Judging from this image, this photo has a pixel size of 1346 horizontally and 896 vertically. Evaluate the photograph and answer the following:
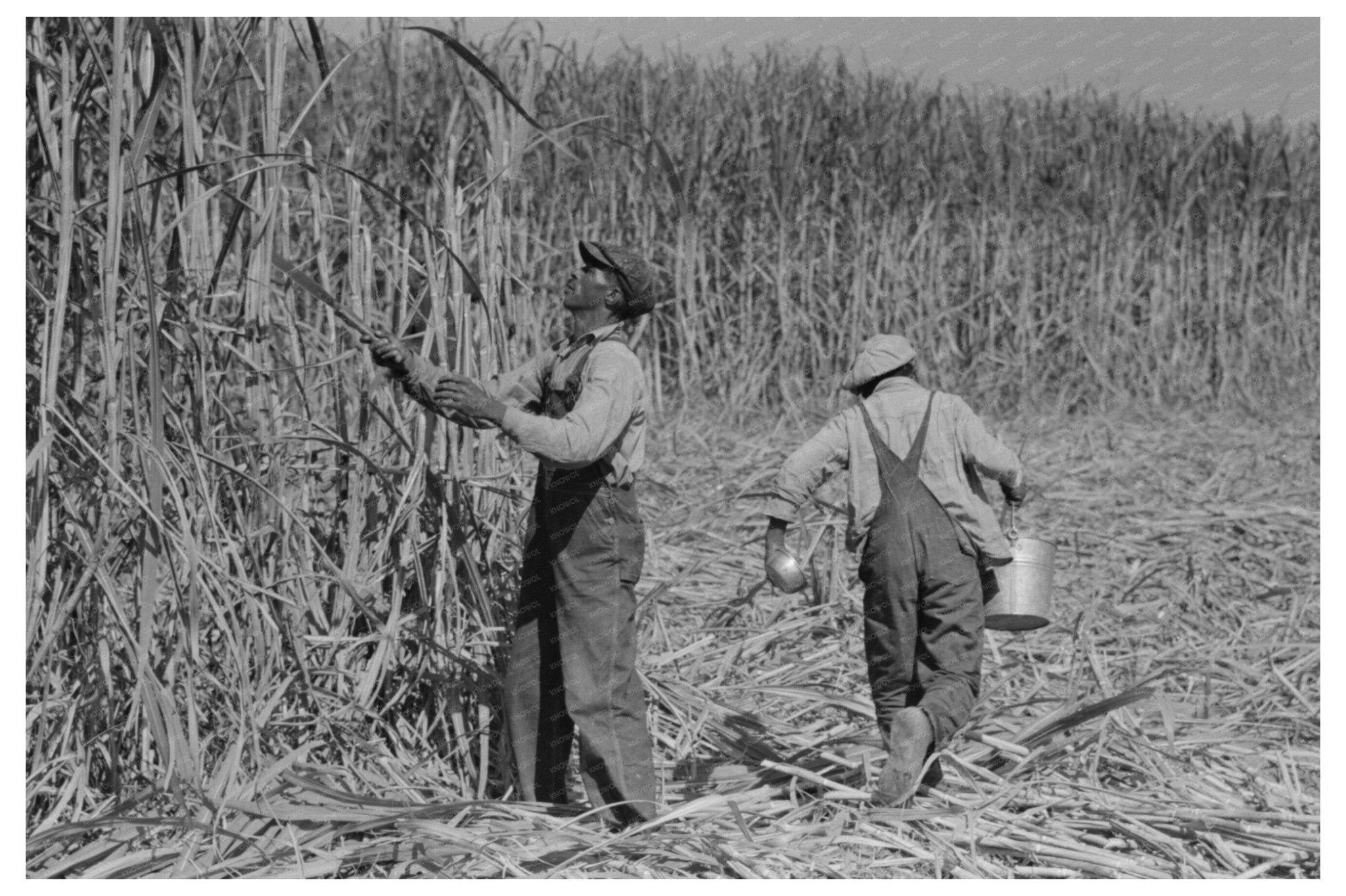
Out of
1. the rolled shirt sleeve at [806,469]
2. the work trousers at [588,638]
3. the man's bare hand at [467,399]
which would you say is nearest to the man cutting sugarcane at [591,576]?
the work trousers at [588,638]

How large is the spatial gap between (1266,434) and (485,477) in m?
6.70

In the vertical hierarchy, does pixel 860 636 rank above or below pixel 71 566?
below

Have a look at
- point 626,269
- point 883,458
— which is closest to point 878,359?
point 883,458

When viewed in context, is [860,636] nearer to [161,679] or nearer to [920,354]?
[161,679]

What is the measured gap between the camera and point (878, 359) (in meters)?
4.09

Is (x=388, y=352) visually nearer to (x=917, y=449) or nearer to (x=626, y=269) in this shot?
(x=626, y=269)

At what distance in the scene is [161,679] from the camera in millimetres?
3354

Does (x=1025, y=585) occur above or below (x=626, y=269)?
below

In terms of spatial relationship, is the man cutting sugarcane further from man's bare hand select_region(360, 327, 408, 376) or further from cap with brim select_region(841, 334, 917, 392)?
cap with brim select_region(841, 334, 917, 392)

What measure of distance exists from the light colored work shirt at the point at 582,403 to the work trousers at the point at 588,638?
0.10m

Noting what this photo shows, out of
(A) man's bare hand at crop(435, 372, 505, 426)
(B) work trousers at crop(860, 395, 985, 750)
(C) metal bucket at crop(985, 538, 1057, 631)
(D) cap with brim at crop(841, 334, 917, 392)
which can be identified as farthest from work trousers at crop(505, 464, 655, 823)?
(C) metal bucket at crop(985, 538, 1057, 631)

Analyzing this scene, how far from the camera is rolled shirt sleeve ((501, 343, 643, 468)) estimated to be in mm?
3168

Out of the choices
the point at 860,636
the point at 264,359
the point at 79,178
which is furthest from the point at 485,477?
the point at 860,636

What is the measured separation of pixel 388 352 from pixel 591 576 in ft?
2.52
